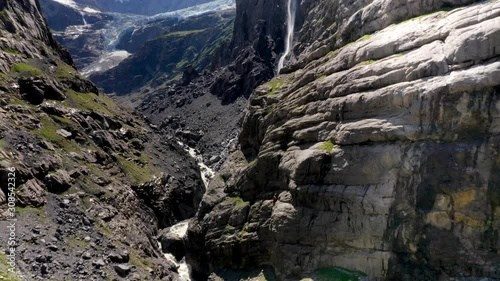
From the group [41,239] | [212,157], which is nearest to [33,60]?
[212,157]

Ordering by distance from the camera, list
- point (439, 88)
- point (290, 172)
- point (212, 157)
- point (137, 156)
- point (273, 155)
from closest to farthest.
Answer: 1. point (439, 88)
2. point (290, 172)
3. point (273, 155)
4. point (137, 156)
5. point (212, 157)

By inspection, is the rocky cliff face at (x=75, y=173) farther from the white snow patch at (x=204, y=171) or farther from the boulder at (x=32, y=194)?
the white snow patch at (x=204, y=171)

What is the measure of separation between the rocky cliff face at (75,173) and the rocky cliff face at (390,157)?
20.2 meters

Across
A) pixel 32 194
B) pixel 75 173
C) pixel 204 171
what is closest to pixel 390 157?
pixel 32 194

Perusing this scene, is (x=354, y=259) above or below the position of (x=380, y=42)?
below

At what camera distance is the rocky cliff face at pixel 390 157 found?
1318 inches

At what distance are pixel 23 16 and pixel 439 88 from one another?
13177 centimetres

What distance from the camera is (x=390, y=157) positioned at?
122ft

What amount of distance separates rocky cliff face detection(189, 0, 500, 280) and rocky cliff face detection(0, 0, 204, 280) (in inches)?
794

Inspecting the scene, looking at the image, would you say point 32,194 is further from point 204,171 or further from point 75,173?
point 204,171

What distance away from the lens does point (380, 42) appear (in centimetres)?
4200

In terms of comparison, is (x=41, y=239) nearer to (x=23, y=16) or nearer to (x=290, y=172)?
(x=290, y=172)

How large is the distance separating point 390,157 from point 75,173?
58.7 metres

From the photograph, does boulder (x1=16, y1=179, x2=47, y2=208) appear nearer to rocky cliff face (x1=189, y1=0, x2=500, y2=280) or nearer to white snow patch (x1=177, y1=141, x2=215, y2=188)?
rocky cliff face (x1=189, y1=0, x2=500, y2=280)
